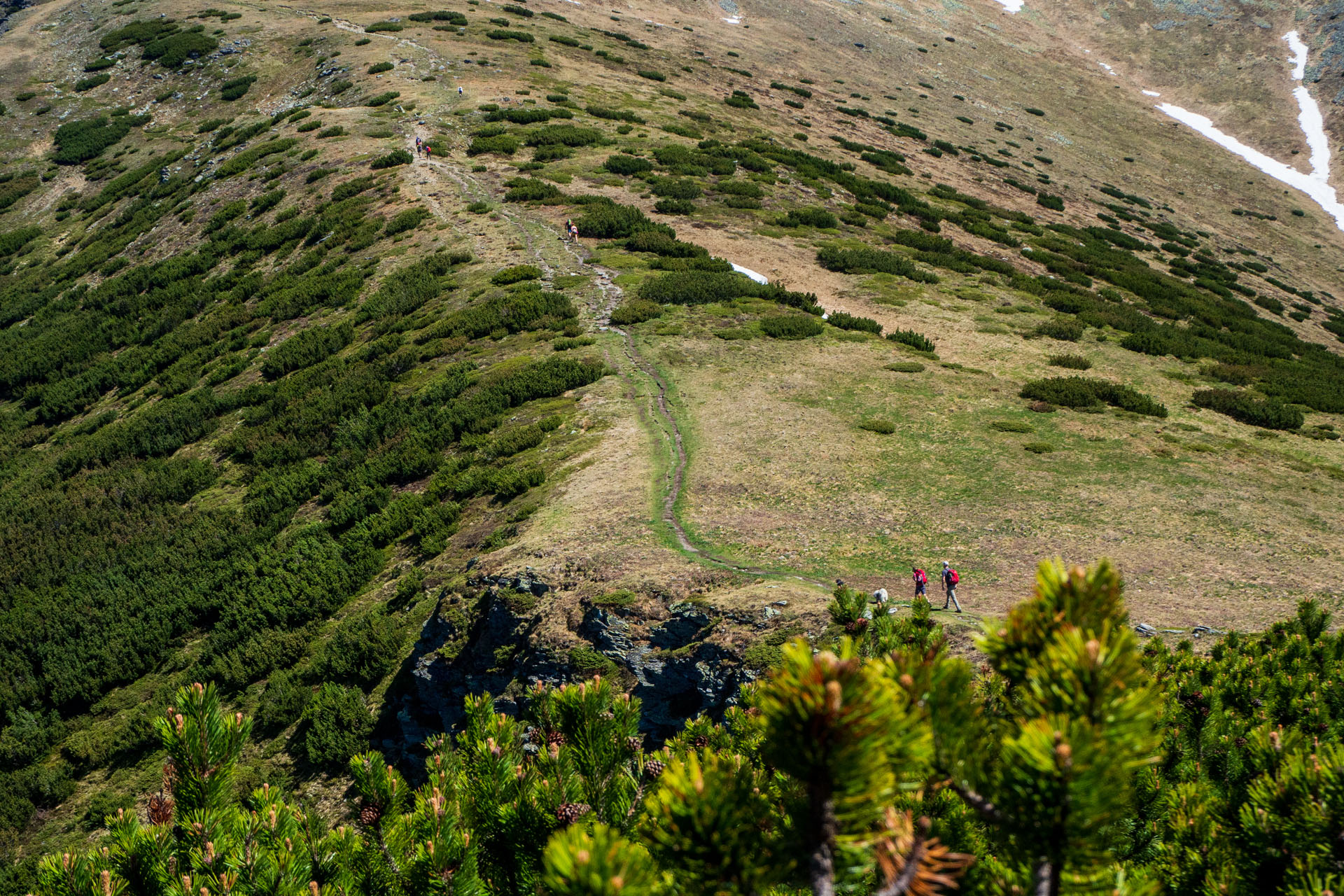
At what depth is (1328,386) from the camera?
28.5 metres

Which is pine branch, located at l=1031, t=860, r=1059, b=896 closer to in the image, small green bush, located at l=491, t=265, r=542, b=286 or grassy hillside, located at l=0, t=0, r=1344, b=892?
grassy hillside, located at l=0, t=0, r=1344, b=892

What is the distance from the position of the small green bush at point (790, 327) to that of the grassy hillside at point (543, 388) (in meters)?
0.58

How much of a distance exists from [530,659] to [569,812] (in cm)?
974

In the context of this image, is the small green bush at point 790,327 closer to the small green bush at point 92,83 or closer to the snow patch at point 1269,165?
the small green bush at point 92,83

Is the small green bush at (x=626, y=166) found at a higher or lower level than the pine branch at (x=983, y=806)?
lower

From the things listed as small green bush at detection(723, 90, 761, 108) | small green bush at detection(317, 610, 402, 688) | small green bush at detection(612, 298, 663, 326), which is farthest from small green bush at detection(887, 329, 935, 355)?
small green bush at detection(723, 90, 761, 108)

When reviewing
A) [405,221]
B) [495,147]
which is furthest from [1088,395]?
[495,147]

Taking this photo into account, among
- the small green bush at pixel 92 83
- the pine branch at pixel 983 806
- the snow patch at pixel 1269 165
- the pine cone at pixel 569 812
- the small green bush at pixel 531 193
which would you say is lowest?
the small green bush at pixel 92 83

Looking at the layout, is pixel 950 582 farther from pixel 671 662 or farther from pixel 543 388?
pixel 543 388

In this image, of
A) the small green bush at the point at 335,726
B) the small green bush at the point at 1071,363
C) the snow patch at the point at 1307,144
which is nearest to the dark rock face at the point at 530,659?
the small green bush at the point at 335,726

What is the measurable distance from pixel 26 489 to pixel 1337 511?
129 ft

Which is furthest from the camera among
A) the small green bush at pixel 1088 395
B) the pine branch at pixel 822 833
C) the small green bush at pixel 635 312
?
the small green bush at pixel 635 312

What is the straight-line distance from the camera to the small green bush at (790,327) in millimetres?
27047

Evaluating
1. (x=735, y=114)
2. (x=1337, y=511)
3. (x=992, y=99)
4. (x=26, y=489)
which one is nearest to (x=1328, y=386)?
(x=1337, y=511)
